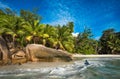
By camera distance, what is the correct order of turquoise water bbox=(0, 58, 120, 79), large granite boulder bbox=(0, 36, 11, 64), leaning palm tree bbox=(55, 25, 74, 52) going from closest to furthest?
turquoise water bbox=(0, 58, 120, 79), large granite boulder bbox=(0, 36, 11, 64), leaning palm tree bbox=(55, 25, 74, 52)

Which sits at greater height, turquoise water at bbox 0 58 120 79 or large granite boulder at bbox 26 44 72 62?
large granite boulder at bbox 26 44 72 62

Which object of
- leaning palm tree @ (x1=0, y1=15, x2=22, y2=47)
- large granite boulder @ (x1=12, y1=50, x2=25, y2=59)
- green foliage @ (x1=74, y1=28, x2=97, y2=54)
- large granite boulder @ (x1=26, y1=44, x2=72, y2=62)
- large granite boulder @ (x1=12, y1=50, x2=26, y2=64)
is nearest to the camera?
large granite boulder @ (x1=12, y1=50, x2=26, y2=64)

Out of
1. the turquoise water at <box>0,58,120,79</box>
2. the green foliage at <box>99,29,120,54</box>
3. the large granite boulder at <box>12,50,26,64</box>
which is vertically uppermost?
the green foliage at <box>99,29,120,54</box>

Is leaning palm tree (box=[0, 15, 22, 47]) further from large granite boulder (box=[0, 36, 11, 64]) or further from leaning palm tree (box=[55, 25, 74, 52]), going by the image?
large granite boulder (box=[0, 36, 11, 64])

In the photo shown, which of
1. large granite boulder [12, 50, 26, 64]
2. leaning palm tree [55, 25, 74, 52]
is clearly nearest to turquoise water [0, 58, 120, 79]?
large granite boulder [12, 50, 26, 64]

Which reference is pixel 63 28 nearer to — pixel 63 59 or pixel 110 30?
pixel 63 59

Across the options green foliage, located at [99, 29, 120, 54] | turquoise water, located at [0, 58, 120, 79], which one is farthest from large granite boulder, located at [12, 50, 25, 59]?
green foliage, located at [99, 29, 120, 54]

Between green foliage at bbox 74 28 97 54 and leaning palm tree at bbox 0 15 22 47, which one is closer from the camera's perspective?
leaning palm tree at bbox 0 15 22 47

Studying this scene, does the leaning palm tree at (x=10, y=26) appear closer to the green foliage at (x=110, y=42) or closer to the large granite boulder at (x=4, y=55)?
the large granite boulder at (x=4, y=55)

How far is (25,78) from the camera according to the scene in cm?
1101

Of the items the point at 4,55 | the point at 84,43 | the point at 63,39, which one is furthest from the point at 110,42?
the point at 4,55

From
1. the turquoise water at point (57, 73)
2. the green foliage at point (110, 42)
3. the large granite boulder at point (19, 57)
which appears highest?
the green foliage at point (110, 42)

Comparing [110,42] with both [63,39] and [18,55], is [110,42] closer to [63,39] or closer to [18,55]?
[63,39]

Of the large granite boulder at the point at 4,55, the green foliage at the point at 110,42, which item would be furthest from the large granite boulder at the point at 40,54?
the green foliage at the point at 110,42
